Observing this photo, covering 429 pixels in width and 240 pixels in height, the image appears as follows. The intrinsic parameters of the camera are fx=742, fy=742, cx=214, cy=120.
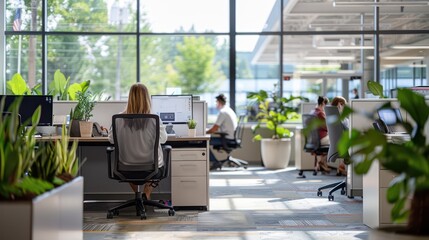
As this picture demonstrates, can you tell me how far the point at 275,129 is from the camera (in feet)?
37.6

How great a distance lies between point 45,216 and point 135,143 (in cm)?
315

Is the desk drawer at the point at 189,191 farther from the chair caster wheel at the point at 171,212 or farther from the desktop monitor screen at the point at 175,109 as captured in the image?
the desktop monitor screen at the point at 175,109

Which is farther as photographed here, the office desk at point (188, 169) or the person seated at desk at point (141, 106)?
the office desk at point (188, 169)

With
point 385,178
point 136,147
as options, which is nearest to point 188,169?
point 136,147

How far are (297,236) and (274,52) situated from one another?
298 inches

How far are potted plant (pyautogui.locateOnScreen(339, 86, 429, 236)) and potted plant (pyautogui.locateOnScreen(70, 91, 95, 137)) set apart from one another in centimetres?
415

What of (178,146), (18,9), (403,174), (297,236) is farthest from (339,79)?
(403,174)

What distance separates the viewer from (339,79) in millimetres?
12727

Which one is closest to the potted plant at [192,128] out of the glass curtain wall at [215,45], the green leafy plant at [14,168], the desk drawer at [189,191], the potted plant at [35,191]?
the desk drawer at [189,191]

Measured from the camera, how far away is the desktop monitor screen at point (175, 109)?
6.96 meters

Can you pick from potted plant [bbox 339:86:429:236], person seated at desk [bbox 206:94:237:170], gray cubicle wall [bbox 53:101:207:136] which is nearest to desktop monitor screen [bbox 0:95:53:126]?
gray cubicle wall [bbox 53:101:207:136]

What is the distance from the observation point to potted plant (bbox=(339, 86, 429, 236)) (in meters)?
2.56

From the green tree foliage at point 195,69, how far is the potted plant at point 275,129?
98cm

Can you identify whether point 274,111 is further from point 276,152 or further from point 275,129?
point 276,152
